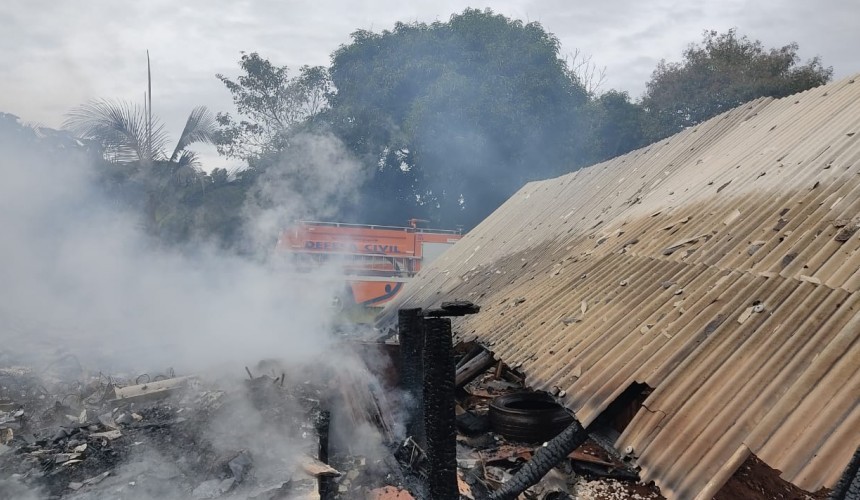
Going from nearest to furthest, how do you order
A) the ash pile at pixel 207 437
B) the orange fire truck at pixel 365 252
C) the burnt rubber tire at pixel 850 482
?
1. the burnt rubber tire at pixel 850 482
2. the ash pile at pixel 207 437
3. the orange fire truck at pixel 365 252

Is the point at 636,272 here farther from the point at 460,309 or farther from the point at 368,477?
the point at 368,477

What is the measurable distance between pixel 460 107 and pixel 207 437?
19.8m

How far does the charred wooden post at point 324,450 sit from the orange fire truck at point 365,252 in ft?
33.5

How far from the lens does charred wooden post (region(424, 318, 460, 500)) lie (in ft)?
13.8

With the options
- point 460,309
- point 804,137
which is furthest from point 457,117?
point 460,309

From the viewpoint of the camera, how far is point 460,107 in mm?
23234

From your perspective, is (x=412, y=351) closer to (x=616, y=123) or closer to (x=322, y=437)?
(x=322, y=437)

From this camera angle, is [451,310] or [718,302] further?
[451,310]

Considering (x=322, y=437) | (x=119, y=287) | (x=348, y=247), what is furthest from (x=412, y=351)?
(x=119, y=287)

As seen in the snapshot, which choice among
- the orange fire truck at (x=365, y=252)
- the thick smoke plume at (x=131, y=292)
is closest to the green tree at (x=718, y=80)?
the orange fire truck at (x=365, y=252)

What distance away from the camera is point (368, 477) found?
226 inches

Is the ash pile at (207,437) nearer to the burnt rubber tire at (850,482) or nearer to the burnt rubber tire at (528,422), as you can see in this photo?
the burnt rubber tire at (528,422)

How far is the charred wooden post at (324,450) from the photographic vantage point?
5262 mm

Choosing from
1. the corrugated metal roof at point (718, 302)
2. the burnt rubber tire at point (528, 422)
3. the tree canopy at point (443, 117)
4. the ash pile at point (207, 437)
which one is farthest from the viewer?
Result: the tree canopy at point (443, 117)
